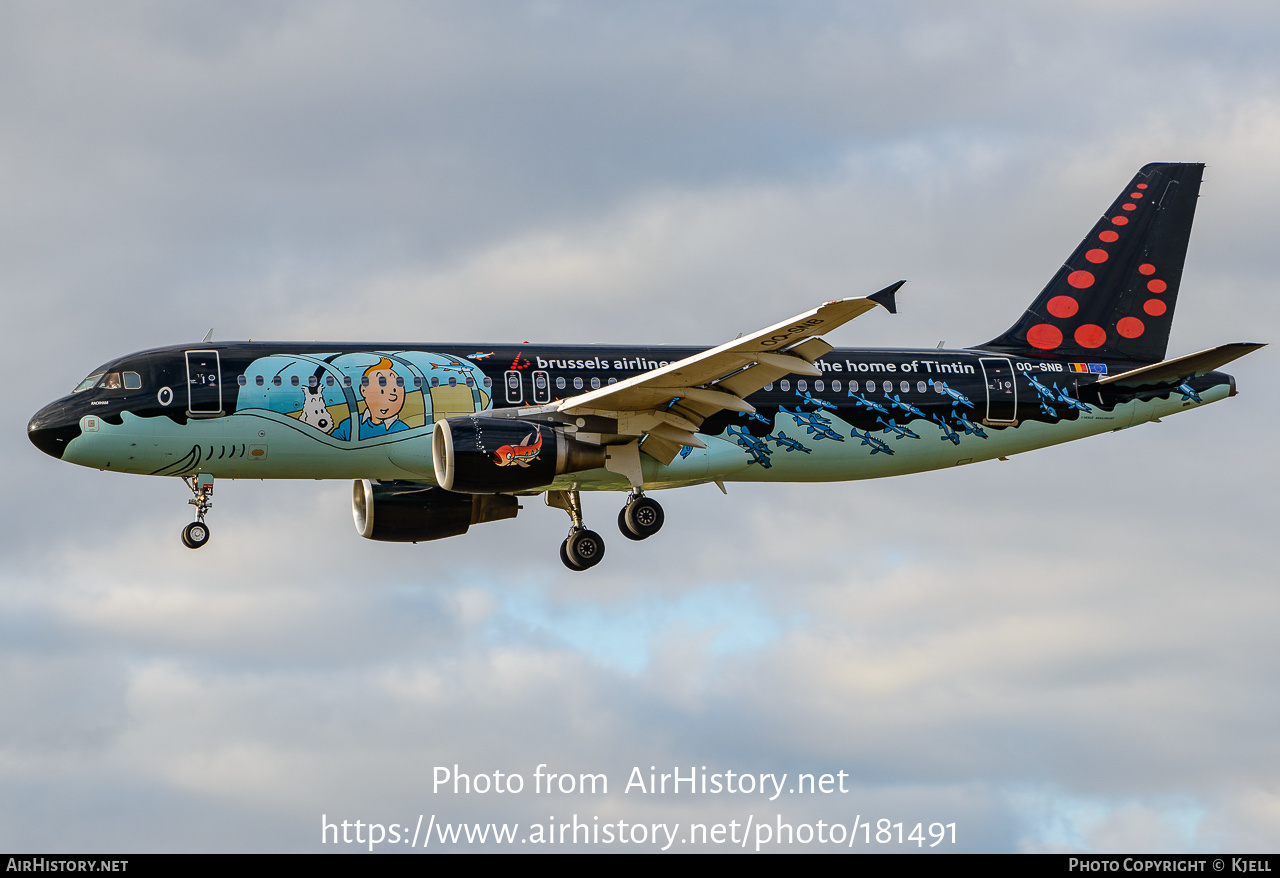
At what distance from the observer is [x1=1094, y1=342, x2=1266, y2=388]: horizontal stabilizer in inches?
1769

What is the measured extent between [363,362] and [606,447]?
6.33 metres

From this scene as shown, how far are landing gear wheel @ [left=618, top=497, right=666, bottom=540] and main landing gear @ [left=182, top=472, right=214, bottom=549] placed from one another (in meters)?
10.3

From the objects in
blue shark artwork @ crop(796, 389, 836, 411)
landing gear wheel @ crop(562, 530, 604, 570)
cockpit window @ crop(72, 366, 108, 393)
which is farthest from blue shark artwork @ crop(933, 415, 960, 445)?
cockpit window @ crop(72, 366, 108, 393)

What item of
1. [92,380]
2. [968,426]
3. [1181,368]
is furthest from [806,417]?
[92,380]

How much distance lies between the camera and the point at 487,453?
142 feet

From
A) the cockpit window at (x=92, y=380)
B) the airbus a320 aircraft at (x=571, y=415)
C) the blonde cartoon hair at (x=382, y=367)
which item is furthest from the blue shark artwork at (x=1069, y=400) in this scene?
the cockpit window at (x=92, y=380)

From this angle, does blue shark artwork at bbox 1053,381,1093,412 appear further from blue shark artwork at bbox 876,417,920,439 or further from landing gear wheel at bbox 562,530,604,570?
landing gear wheel at bbox 562,530,604,570

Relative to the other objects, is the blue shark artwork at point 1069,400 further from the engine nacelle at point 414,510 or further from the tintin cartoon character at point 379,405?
the tintin cartoon character at point 379,405

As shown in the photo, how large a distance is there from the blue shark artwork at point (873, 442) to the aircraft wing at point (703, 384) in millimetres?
4482

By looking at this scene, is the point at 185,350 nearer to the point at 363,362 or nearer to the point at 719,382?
the point at 363,362

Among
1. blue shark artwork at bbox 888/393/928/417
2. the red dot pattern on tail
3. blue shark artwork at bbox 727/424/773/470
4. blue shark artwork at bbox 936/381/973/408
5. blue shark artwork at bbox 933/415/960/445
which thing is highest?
the red dot pattern on tail

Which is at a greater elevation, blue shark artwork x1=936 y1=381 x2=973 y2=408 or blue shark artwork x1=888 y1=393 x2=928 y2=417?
blue shark artwork x1=936 y1=381 x2=973 y2=408

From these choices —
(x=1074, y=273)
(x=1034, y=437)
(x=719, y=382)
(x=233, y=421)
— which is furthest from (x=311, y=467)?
(x=1074, y=273)

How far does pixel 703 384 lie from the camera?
4388 centimetres
